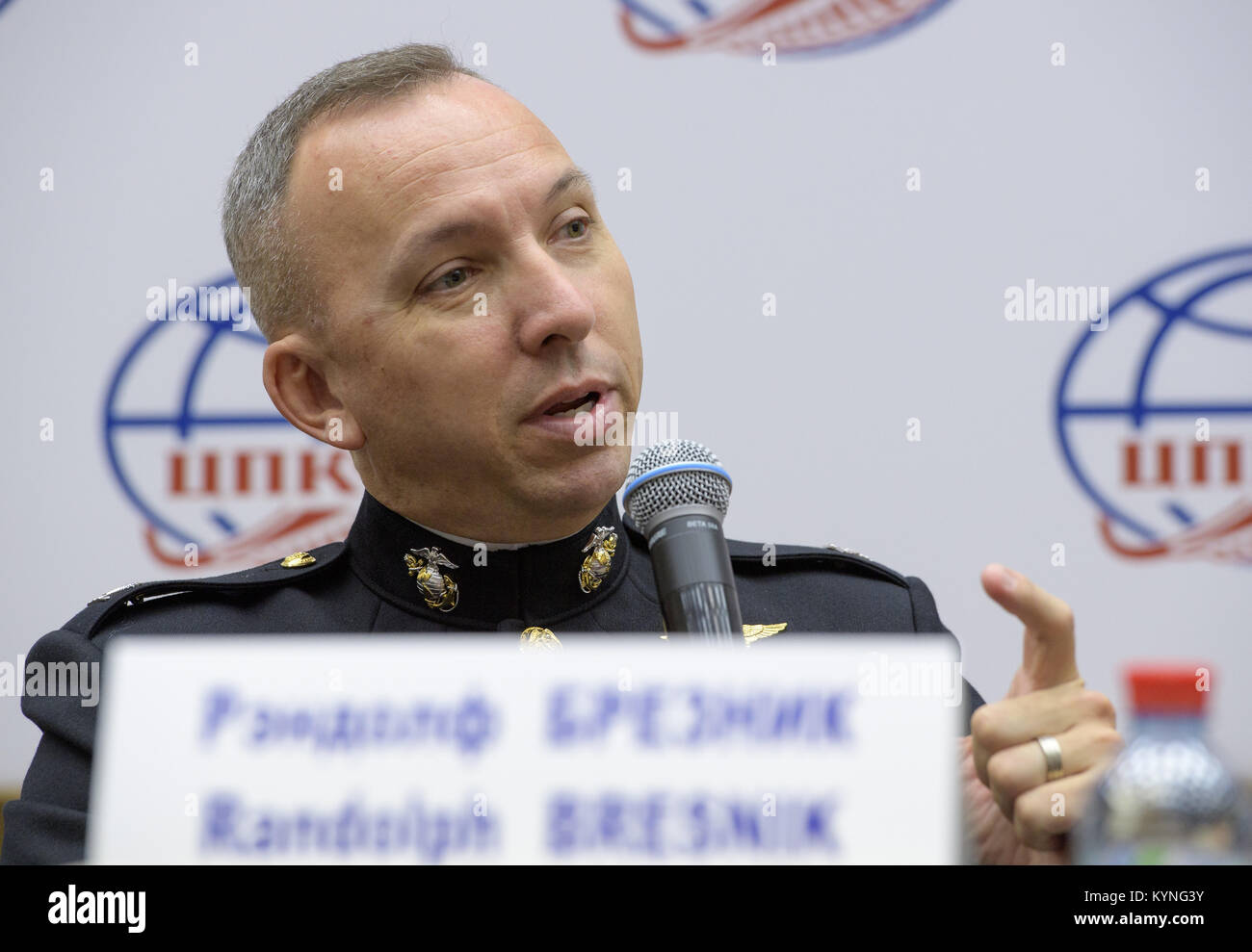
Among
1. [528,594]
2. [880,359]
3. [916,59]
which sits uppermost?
[916,59]

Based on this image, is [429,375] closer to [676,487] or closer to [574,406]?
[574,406]

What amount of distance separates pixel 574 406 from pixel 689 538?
46cm

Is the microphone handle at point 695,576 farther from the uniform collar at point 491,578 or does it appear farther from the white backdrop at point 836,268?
the white backdrop at point 836,268

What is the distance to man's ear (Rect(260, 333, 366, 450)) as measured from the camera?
1.53m

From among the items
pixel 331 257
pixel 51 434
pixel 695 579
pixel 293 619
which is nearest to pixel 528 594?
pixel 293 619

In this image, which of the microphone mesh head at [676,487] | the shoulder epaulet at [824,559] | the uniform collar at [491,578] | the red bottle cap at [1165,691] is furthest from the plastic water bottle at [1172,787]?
the shoulder epaulet at [824,559]

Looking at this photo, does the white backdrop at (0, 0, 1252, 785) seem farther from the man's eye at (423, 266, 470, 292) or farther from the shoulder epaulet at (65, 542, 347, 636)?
the man's eye at (423, 266, 470, 292)

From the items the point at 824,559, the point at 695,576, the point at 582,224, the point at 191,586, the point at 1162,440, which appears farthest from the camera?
the point at 1162,440

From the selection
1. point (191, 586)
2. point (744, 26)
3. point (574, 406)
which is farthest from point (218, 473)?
point (744, 26)

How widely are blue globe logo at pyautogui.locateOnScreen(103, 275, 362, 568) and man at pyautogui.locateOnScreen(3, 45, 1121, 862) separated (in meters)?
0.63

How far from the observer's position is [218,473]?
90.0 inches
